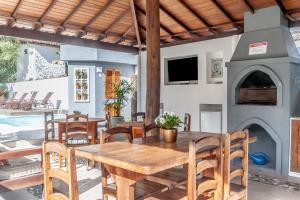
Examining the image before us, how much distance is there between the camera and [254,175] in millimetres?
4777

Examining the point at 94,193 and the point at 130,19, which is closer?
the point at 94,193

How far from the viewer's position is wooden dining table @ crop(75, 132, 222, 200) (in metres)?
2.05

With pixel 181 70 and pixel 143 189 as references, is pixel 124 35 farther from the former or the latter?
pixel 143 189

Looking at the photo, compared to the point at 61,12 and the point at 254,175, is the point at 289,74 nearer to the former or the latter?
the point at 254,175

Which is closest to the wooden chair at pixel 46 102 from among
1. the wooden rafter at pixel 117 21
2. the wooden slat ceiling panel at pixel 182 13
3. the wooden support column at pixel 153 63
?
the wooden rafter at pixel 117 21

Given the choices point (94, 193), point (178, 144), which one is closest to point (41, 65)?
point (94, 193)

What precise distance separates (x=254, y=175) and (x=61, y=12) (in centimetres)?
524

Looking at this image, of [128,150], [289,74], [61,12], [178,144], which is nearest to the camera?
[128,150]

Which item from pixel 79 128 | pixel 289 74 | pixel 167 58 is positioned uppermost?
pixel 167 58

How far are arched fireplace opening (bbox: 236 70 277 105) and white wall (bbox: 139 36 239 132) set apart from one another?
104 centimetres

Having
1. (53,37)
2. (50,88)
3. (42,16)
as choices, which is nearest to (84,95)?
(50,88)

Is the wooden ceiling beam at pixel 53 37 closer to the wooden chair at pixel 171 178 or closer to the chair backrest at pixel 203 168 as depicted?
the wooden chair at pixel 171 178

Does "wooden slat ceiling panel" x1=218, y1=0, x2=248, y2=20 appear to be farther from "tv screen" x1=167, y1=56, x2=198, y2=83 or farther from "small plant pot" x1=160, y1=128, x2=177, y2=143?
"small plant pot" x1=160, y1=128, x2=177, y2=143

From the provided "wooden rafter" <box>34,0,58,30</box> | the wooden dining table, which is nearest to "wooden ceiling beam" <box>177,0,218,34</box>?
"wooden rafter" <box>34,0,58,30</box>
